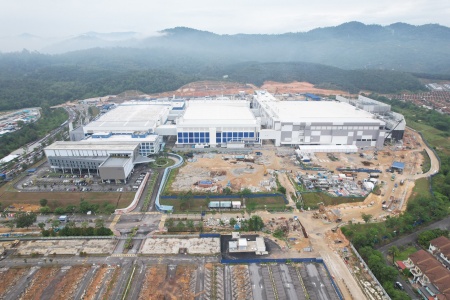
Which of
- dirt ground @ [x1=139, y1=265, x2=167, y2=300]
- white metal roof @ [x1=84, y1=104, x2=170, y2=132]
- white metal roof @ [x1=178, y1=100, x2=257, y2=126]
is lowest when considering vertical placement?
dirt ground @ [x1=139, y1=265, x2=167, y2=300]

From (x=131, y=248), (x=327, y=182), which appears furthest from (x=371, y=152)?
(x=131, y=248)

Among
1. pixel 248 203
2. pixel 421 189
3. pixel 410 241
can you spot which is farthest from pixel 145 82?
pixel 410 241

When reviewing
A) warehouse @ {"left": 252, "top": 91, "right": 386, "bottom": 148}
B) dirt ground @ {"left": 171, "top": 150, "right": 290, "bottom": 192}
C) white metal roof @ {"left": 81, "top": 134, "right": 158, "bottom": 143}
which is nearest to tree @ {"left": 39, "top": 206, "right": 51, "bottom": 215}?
dirt ground @ {"left": 171, "top": 150, "right": 290, "bottom": 192}

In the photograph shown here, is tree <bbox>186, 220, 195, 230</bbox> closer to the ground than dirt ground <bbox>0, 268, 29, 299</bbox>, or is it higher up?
higher up

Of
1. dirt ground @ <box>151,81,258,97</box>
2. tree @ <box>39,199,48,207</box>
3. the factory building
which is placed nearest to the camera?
tree @ <box>39,199,48,207</box>

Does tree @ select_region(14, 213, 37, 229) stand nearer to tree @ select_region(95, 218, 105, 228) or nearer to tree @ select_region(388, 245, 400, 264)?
tree @ select_region(95, 218, 105, 228)

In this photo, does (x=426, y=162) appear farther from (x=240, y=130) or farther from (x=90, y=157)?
(x=90, y=157)

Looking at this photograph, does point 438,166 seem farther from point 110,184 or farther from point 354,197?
point 110,184
